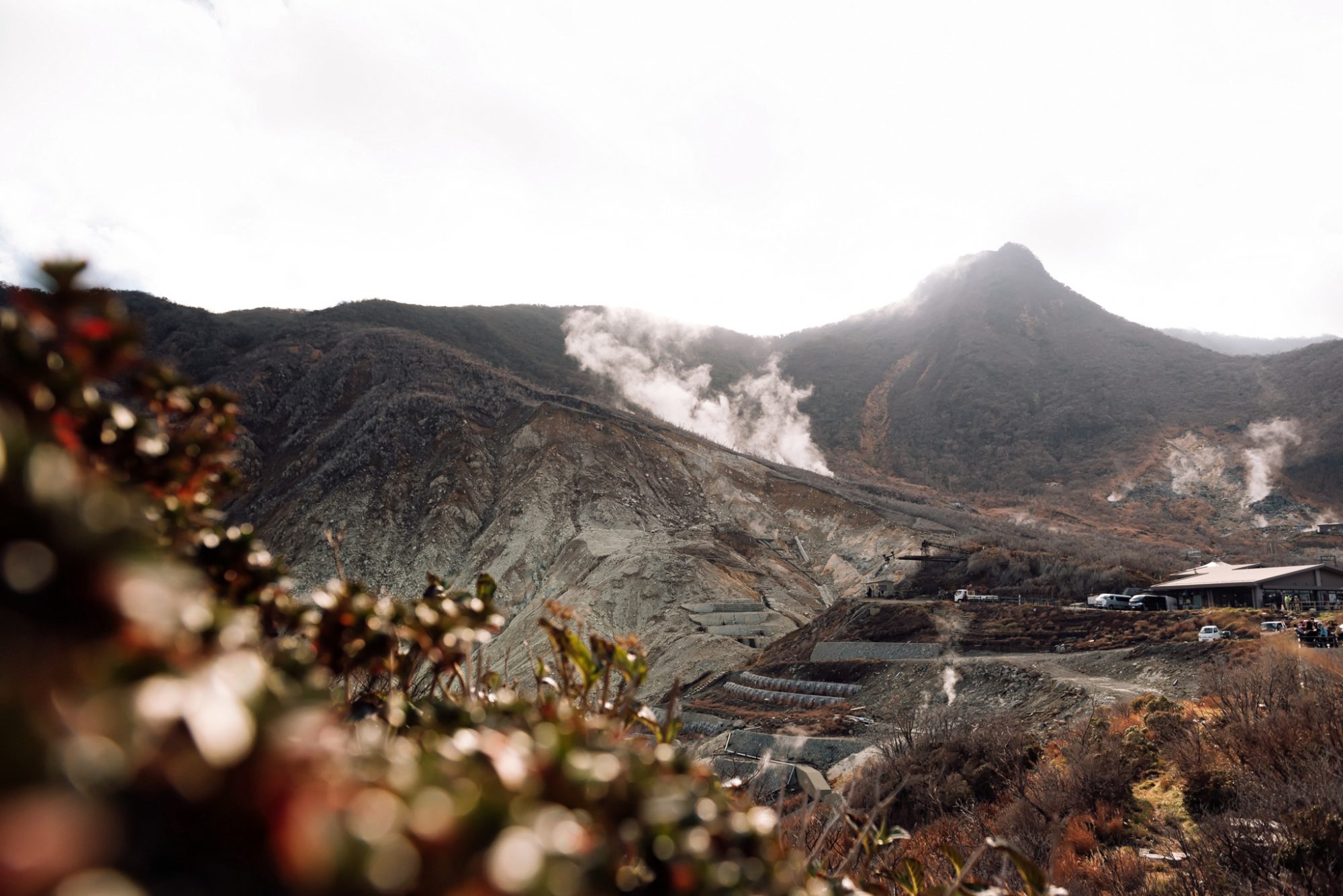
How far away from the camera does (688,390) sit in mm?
93562

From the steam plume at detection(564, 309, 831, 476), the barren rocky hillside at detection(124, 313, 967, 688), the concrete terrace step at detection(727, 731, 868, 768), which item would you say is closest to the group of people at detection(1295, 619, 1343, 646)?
the concrete terrace step at detection(727, 731, 868, 768)

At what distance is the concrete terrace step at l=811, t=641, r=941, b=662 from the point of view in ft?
83.8

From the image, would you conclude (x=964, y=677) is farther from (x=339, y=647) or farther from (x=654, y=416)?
(x=654, y=416)

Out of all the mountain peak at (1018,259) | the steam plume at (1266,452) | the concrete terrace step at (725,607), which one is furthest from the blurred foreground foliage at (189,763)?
the mountain peak at (1018,259)

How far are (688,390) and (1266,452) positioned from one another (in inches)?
2344

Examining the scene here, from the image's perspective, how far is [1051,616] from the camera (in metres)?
27.3

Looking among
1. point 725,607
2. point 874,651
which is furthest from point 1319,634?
point 725,607

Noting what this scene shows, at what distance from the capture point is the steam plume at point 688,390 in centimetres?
8762

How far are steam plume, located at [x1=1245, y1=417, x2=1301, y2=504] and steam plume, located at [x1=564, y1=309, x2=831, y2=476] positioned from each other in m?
38.5

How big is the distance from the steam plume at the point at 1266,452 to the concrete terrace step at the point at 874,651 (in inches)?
2347

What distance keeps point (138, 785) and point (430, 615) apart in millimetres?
1117

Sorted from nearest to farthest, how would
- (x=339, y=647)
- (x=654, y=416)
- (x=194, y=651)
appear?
1. (x=194, y=651)
2. (x=339, y=647)
3. (x=654, y=416)

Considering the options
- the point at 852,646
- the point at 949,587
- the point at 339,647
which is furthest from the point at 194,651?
the point at 949,587

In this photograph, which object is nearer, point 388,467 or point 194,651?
point 194,651
